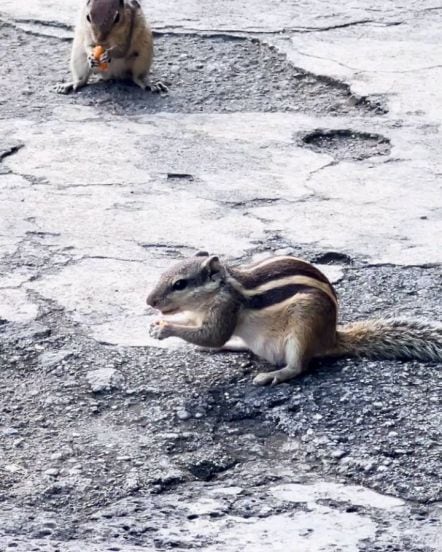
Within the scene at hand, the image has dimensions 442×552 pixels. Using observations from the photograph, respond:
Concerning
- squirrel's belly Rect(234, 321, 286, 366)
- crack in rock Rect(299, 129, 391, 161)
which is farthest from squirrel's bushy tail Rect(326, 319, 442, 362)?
crack in rock Rect(299, 129, 391, 161)

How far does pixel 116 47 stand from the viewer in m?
7.71

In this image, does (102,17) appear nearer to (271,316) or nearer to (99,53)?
(99,53)

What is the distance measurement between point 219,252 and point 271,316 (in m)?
1.12

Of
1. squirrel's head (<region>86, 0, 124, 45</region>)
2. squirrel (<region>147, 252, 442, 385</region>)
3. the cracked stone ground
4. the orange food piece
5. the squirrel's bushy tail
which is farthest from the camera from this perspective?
the orange food piece

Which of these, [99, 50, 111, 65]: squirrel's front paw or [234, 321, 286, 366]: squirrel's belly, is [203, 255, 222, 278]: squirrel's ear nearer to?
[234, 321, 286, 366]: squirrel's belly

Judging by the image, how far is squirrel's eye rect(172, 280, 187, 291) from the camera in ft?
14.5

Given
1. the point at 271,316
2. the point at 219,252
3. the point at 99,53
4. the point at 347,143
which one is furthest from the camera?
the point at 99,53

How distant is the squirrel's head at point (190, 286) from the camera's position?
4426mm

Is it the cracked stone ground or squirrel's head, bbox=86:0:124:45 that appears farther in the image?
squirrel's head, bbox=86:0:124:45

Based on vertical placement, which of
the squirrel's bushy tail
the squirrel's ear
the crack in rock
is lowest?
the crack in rock

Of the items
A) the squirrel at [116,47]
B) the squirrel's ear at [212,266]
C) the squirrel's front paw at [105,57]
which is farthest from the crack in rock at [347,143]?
the squirrel's ear at [212,266]

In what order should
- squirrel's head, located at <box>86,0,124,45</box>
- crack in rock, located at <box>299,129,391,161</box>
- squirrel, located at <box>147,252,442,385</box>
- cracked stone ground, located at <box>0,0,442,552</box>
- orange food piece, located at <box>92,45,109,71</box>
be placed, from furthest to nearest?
orange food piece, located at <box>92,45,109,71</box> < squirrel's head, located at <box>86,0,124,45</box> < crack in rock, located at <box>299,129,391,161</box> < squirrel, located at <box>147,252,442,385</box> < cracked stone ground, located at <box>0,0,442,552</box>

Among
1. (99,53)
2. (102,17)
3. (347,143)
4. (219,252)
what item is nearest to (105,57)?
(99,53)

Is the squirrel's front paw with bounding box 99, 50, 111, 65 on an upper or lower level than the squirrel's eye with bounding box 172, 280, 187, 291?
lower
